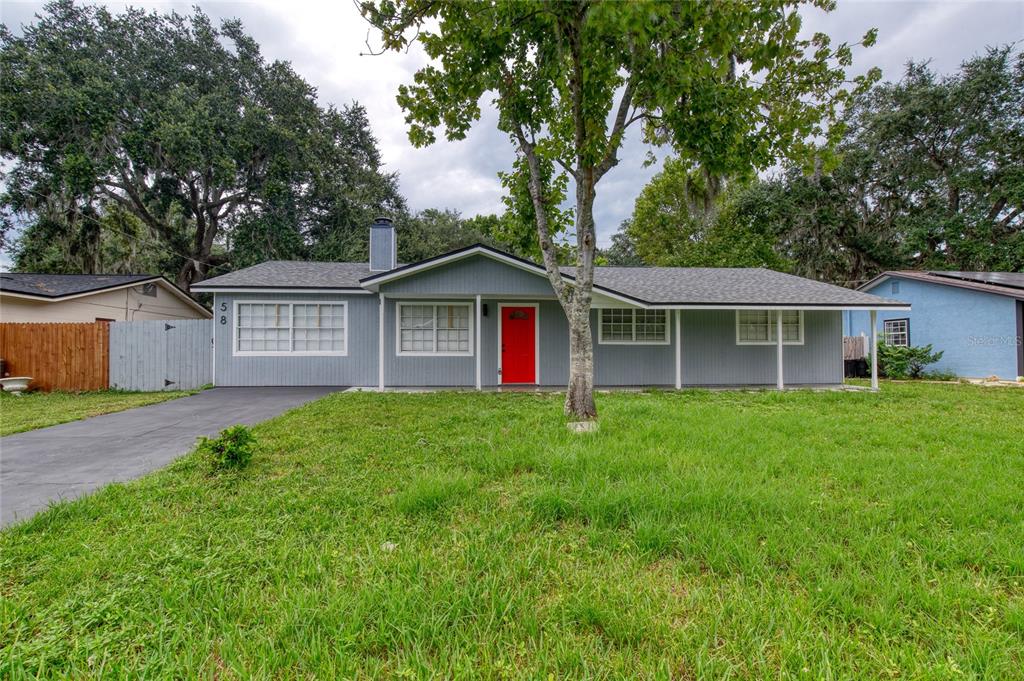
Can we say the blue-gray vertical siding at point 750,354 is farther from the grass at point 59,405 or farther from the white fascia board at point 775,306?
the grass at point 59,405

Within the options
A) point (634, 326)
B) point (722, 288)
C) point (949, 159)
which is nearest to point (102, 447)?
point (634, 326)

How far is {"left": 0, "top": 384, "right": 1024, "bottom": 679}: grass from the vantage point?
1713mm

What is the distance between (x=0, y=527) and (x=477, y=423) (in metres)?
4.31

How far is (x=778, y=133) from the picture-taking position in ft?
21.3

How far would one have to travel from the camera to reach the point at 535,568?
2.33m

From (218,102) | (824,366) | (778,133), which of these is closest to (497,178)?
(778,133)

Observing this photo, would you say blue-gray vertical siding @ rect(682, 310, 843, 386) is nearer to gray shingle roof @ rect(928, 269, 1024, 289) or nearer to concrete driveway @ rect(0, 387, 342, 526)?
gray shingle roof @ rect(928, 269, 1024, 289)

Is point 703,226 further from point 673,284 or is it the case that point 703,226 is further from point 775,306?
point 775,306

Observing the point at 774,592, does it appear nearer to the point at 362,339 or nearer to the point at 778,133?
the point at 778,133

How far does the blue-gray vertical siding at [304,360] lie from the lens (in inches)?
406

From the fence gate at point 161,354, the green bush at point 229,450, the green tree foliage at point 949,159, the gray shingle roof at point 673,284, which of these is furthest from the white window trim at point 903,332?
the fence gate at point 161,354

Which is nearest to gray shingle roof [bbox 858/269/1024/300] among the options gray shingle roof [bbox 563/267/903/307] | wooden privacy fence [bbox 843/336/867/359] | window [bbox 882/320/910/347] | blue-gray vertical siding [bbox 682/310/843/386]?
window [bbox 882/320/910/347]

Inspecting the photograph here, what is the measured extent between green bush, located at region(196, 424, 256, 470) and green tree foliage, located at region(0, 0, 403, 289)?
1736 centimetres

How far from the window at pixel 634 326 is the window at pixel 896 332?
33.8 ft
